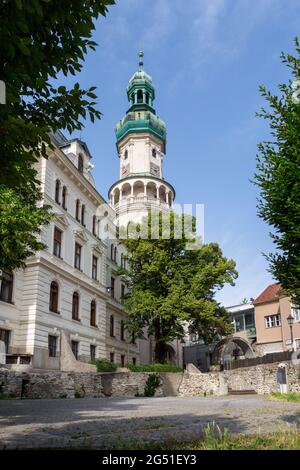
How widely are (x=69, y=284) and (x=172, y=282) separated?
28.1 ft

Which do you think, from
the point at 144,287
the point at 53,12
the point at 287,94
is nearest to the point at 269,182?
Answer: the point at 287,94

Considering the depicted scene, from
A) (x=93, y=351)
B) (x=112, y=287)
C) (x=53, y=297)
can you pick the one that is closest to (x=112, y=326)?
(x=112, y=287)

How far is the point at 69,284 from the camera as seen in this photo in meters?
30.5

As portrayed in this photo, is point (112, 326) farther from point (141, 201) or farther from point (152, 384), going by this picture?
point (141, 201)

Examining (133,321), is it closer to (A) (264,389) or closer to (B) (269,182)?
(A) (264,389)

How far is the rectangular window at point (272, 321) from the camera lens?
4298cm

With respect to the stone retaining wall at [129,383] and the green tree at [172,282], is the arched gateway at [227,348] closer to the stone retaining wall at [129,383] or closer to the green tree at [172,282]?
the green tree at [172,282]

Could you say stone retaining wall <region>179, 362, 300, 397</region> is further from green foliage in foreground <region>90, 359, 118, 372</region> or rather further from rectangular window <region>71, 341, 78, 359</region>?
rectangular window <region>71, 341, 78, 359</region>

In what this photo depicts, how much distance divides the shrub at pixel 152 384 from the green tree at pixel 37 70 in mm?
24045

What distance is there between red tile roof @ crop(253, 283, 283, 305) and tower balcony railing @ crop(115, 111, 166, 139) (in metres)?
25.4

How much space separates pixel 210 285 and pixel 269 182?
24703 mm

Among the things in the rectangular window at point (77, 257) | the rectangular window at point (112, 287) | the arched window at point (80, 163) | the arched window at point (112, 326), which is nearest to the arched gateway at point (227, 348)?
the arched window at point (112, 326)

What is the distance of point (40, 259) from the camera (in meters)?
26.4

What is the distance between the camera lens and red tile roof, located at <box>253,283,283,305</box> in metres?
43.6
